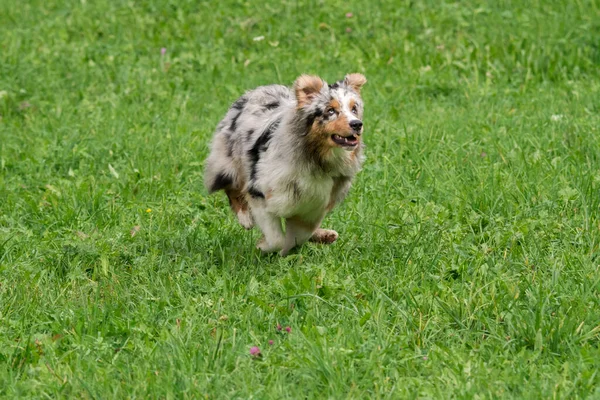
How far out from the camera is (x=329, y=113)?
223 inches

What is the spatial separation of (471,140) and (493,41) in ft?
8.55

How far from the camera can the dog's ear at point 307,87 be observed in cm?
576

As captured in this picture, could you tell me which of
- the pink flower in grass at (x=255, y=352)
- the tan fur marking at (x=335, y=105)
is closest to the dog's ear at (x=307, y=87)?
the tan fur marking at (x=335, y=105)

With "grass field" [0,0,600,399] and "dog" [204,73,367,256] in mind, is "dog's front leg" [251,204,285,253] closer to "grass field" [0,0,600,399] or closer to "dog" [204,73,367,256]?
"dog" [204,73,367,256]

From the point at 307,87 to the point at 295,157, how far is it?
41cm

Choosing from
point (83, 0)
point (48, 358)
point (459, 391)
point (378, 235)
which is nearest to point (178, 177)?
point (378, 235)

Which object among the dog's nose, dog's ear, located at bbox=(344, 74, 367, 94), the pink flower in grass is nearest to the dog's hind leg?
dog's ear, located at bbox=(344, 74, 367, 94)

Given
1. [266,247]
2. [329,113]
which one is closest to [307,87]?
[329,113]

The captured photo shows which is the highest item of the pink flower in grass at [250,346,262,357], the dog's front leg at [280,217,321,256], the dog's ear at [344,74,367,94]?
the dog's ear at [344,74,367,94]

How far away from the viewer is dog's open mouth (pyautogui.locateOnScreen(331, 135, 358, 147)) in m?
5.54

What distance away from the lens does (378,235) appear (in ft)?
21.1

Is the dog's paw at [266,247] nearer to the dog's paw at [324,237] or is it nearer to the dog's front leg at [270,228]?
the dog's front leg at [270,228]

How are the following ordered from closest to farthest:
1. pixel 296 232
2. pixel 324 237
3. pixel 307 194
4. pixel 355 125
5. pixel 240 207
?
1. pixel 355 125
2. pixel 307 194
3. pixel 296 232
4. pixel 324 237
5. pixel 240 207

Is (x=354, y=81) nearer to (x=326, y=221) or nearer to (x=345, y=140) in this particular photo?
(x=345, y=140)
